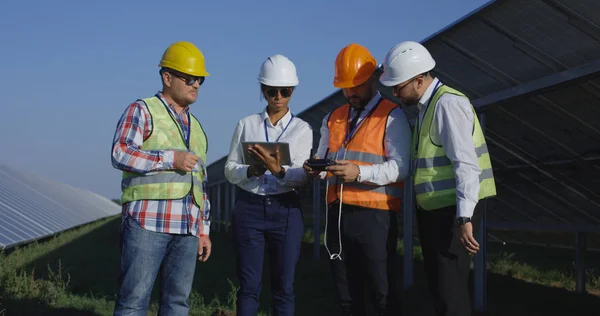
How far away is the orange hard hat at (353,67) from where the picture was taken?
15.6 ft

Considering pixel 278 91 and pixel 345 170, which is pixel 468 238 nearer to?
pixel 345 170

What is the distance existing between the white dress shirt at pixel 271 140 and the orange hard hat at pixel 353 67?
438 millimetres

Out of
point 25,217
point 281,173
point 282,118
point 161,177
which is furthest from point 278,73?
point 25,217

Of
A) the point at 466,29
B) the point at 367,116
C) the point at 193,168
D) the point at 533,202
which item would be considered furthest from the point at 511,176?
the point at 193,168

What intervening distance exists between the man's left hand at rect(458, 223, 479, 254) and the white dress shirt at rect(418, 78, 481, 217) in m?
0.07

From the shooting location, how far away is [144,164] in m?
4.14

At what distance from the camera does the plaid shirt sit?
13.6 feet

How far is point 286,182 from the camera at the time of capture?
4.83 meters

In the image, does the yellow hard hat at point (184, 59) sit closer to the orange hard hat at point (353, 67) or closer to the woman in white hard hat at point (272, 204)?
the woman in white hard hat at point (272, 204)

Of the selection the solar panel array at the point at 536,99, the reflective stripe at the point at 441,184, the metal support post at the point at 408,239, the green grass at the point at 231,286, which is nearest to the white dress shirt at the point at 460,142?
the reflective stripe at the point at 441,184

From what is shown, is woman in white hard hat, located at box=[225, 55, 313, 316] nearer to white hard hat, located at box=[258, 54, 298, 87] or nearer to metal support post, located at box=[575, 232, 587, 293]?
white hard hat, located at box=[258, 54, 298, 87]

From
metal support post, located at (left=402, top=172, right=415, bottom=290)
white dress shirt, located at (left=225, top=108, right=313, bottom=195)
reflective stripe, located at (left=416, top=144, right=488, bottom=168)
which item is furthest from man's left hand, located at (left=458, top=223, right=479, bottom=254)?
metal support post, located at (left=402, top=172, right=415, bottom=290)

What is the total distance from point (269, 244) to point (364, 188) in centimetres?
80

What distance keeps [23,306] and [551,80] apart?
5.88 meters
